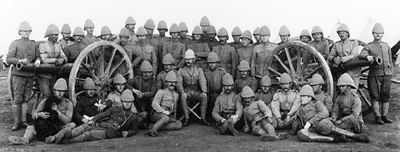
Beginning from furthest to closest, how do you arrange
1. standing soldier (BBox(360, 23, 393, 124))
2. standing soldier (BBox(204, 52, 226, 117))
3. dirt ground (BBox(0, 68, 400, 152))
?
1. standing soldier (BBox(204, 52, 226, 117))
2. standing soldier (BBox(360, 23, 393, 124))
3. dirt ground (BBox(0, 68, 400, 152))

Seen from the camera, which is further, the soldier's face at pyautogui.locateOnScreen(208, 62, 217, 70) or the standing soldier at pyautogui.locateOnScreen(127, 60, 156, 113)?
the soldier's face at pyautogui.locateOnScreen(208, 62, 217, 70)

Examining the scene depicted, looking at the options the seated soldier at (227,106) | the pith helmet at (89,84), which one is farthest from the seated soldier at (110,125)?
the seated soldier at (227,106)

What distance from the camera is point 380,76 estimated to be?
8.30 m

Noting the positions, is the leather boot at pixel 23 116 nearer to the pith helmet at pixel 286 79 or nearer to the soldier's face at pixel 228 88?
the soldier's face at pixel 228 88

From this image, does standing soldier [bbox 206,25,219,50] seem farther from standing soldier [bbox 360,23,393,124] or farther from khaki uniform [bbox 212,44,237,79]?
standing soldier [bbox 360,23,393,124]

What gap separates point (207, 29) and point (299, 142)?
4.44m

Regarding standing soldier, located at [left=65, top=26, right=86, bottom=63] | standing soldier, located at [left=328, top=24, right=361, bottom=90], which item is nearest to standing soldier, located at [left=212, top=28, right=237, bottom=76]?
standing soldier, located at [left=328, top=24, right=361, bottom=90]

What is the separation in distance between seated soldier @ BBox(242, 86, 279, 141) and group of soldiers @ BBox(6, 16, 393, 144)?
17 mm

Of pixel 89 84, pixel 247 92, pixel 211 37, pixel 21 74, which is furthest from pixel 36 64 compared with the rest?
pixel 211 37

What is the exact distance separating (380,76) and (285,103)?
2047 millimetres

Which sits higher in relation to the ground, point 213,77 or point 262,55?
point 262,55

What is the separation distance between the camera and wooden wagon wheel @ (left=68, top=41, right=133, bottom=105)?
8352 mm

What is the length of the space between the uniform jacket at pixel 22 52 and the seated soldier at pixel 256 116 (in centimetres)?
400

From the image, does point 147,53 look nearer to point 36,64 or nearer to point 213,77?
point 213,77
